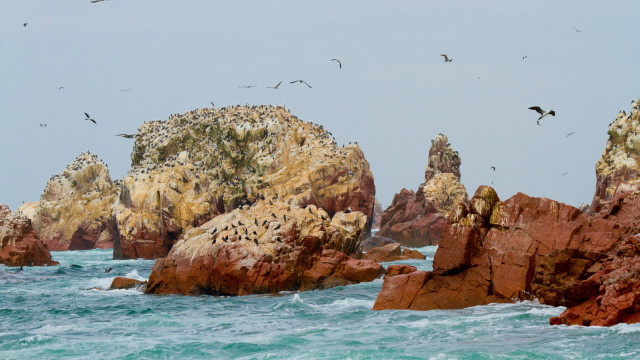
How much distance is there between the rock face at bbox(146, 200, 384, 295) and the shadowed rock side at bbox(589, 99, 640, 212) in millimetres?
38871

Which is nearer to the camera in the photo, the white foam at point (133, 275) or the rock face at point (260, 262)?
the rock face at point (260, 262)

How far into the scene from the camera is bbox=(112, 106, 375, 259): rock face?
70.6 metres

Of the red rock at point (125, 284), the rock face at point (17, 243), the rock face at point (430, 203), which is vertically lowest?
the red rock at point (125, 284)

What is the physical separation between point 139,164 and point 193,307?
7270cm

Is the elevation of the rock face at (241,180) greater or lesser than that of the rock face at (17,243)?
greater

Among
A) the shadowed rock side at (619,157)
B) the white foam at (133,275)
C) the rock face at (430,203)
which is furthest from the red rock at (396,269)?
the rock face at (430,203)

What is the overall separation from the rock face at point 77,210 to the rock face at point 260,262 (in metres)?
57.6

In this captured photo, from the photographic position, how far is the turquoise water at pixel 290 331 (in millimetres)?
18266

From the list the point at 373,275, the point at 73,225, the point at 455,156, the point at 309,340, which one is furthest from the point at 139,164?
the point at 309,340

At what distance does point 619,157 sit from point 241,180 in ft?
136

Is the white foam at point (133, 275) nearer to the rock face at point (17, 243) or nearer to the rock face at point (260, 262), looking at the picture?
the rock face at point (260, 262)

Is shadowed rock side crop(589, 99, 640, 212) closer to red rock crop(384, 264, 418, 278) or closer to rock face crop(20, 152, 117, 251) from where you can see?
red rock crop(384, 264, 418, 278)

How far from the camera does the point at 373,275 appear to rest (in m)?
36.2

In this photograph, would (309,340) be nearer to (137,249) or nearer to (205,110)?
(137,249)
